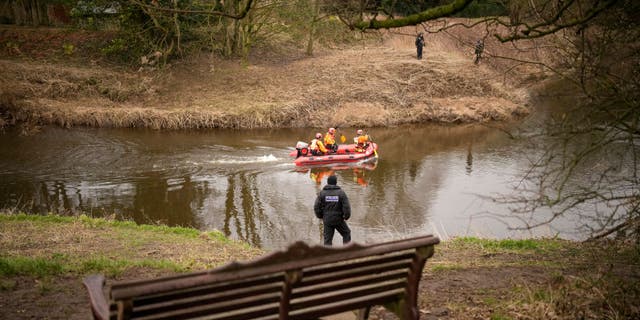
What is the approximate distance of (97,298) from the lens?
3.50m

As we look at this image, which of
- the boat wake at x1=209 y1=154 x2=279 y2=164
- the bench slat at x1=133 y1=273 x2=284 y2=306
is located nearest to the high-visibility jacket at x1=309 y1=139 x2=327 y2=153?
the boat wake at x1=209 y1=154 x2=279 y2=164

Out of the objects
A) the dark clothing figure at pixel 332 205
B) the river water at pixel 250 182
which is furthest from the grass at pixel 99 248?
the river water at pixel 250 182

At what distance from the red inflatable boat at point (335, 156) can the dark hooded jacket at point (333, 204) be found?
28.8 ft

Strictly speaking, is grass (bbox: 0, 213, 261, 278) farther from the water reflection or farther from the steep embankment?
the steep embankment

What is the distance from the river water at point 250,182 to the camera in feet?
41.0

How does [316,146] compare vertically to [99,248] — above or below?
below

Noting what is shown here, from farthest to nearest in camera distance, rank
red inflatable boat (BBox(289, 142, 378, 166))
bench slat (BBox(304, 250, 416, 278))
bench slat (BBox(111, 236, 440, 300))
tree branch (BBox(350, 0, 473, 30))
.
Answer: red inflatable boat (BBox(289, 142, 378, 166)) → tree branch (BBox(350, 0, 473, 30)) → bench slat (BBox(304, 250, 416, 278)) → bench slat (BBox(111, 236, 440, 300))

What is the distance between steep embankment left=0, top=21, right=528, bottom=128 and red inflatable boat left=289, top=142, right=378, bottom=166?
6.43 m

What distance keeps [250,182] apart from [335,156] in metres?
3.42

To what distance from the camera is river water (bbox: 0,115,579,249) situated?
1250 centimetres

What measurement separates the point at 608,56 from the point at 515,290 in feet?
12.1

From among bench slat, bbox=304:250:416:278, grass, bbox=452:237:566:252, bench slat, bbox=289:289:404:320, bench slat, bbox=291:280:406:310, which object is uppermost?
bench slat, bbox=304:250:416:278

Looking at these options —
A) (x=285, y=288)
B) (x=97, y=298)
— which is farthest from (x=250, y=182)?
(x=285, y=288)

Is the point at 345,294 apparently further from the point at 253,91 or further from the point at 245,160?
the point at 253,91
